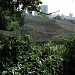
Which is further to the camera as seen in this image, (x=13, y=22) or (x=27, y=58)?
(x=13, y=22)

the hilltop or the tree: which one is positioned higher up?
the tree

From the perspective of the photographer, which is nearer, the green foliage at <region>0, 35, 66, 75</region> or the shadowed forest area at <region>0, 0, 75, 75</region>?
the green foliage at <region>0, 35, 66, 75</region>

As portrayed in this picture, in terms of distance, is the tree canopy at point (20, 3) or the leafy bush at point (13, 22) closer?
the tree canopy at point (20, 3)

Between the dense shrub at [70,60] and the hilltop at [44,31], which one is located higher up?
the hilltop at [44,31]

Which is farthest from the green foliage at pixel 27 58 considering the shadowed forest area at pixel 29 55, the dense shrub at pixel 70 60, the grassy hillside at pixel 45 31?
the grassy hillside at pixel 45 31

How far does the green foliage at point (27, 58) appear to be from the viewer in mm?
6344

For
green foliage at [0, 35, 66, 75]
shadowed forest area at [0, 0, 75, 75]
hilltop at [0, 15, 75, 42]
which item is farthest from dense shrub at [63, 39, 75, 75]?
hilltop at [0, 15, 75, 42]

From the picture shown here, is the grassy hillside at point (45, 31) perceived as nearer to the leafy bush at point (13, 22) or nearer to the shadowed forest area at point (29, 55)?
the leafy bush at point (13, 22)

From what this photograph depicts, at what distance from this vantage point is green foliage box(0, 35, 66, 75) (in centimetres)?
634

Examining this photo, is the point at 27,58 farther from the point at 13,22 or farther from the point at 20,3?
the point at 13,22

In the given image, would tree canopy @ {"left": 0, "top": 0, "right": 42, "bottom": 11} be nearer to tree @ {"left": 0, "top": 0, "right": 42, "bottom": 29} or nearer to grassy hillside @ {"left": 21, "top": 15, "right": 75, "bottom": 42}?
tree @ {"left": 0, "top": 0, "right": 42, "bottom": 29}

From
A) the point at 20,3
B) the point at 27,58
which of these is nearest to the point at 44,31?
the point at 20,3

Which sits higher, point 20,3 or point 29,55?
point 20,3

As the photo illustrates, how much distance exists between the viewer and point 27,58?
23.1ft
